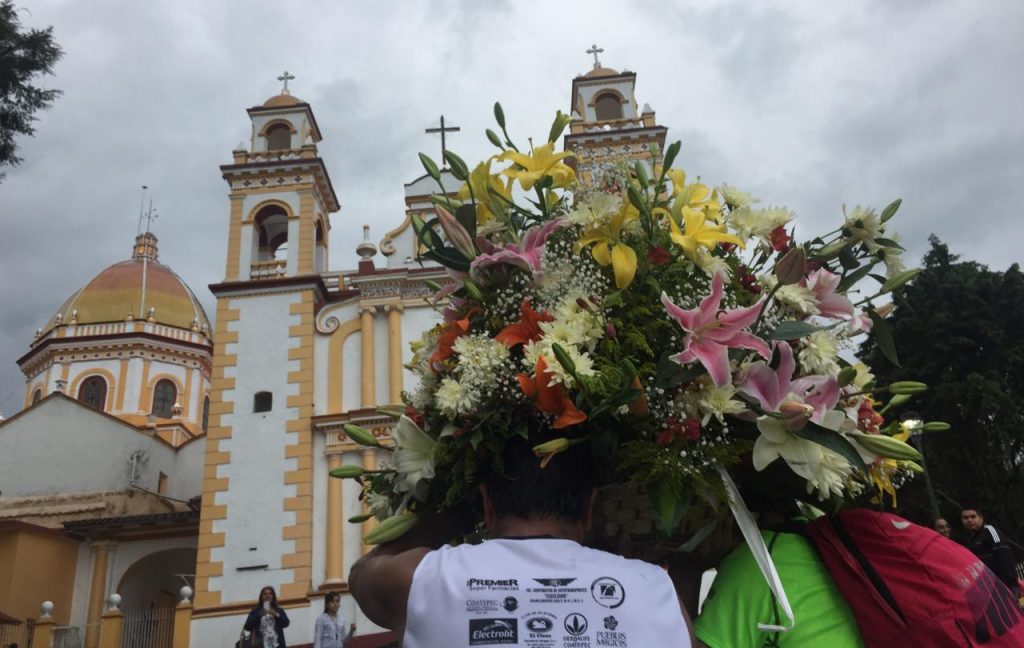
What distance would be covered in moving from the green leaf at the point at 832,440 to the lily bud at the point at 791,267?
1.45 feet

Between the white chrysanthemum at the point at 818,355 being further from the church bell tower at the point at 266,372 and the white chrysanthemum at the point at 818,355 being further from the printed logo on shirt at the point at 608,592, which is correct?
the church bell tower at the point at 266,372

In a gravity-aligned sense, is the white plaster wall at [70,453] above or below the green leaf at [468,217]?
above

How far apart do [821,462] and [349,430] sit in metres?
1.47

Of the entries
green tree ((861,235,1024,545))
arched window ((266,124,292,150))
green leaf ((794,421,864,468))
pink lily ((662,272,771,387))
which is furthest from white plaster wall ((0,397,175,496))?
green leaf ((794,421,864,468))

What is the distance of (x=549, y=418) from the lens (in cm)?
213

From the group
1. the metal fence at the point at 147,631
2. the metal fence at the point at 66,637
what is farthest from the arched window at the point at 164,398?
the metal fence at the point at 147,631

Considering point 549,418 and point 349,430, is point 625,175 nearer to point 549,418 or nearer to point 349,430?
point 549,418

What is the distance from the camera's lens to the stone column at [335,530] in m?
13.7

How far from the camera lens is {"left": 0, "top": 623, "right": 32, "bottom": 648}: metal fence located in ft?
49.0

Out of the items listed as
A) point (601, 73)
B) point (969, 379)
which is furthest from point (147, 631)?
point (969, 379)

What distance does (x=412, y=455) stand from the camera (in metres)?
2.40

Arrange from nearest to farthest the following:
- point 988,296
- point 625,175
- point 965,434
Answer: point 625,175
point 965,434
point 988,296

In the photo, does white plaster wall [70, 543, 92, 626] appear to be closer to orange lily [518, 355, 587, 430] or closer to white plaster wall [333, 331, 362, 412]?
white plaster wall [333, 331, 362, 412]

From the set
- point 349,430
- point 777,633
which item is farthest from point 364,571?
point 777,633
